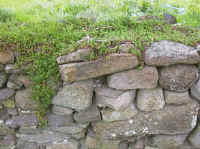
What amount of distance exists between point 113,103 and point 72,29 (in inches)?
44.2

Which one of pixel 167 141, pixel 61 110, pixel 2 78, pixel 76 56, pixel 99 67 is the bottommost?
pixel 167 141

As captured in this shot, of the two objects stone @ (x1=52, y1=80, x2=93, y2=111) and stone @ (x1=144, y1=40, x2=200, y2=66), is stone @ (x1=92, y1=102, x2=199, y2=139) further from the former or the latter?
stone @ (x1=144, y1=40, x2=200, y2=66)

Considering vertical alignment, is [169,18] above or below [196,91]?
above

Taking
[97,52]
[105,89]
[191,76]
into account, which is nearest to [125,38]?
[97,52]

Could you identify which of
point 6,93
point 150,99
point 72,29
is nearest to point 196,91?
point 150,99

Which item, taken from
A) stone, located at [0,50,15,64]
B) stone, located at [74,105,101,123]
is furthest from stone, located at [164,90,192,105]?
stone, located at [0,50,15,64]

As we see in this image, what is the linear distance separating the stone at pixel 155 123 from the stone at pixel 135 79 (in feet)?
1.39

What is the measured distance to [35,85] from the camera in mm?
2268

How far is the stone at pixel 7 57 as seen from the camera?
2.22 m

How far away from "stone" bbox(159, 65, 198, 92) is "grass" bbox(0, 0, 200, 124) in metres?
0.32

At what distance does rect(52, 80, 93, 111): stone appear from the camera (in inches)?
89.0

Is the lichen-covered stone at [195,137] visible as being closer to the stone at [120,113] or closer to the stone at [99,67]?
the stone at [120,113]

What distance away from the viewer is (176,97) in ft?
7.64

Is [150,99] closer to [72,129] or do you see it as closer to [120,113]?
[120,113]
